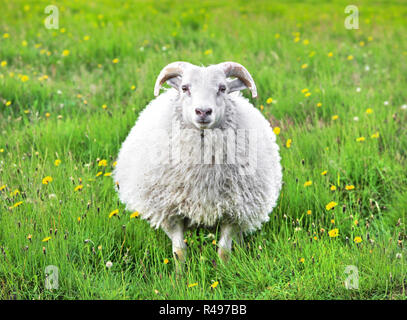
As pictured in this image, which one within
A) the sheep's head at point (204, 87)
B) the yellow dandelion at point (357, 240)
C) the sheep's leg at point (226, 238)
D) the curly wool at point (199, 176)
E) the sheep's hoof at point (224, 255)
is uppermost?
the sheep's head at point (204, 87)

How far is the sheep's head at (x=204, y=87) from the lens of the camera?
3.22 m

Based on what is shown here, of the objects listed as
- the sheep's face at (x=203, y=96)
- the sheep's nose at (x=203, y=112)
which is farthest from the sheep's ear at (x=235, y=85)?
the sheep's nose at (x=203, y=112)

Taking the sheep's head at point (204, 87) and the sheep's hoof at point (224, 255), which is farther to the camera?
the sheep's hoof at point (224, 255)

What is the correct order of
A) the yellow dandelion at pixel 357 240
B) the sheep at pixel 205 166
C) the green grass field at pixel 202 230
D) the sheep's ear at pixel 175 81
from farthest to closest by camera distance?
the sheep's ear at pixel 175 81
the sheep at pixel 205 166
the yellow dandelion at pixel 357 240
the green grass field at pixel 202 230

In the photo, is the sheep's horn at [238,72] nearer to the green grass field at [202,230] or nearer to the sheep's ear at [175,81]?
the sheep's ear at [175,81]

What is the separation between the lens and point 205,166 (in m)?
3.54

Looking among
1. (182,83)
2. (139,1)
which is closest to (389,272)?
(182,83)

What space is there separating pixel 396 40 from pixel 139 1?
20.7 feet

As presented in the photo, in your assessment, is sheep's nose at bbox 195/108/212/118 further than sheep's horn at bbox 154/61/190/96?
No

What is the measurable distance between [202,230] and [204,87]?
4.19 feet

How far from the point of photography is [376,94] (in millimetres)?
6004

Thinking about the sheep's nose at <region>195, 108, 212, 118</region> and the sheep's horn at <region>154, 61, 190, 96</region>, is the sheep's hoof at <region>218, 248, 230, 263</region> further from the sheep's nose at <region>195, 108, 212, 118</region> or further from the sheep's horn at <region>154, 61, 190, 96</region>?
the sheep's horn at <region>154, 61, 190, 96</region>

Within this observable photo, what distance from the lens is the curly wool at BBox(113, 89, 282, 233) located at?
3543 mm

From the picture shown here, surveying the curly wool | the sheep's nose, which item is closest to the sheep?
the curly wool
